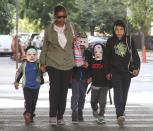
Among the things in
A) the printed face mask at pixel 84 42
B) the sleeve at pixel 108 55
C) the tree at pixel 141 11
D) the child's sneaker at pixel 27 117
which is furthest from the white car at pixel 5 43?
the sleeve at pixel 108 55

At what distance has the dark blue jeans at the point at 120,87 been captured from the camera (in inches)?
388

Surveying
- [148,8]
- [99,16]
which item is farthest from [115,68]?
[99,16]

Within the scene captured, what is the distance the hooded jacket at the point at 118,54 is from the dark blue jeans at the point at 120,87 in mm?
87

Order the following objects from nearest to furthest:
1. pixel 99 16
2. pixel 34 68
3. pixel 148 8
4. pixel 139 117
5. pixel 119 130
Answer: pixel 119 130 < pixel 34 68 < pixel 139 117 < pixel 148 8 < pixel 99 16

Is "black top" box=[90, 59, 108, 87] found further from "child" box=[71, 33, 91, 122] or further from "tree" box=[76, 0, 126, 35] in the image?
"tree" box=[76, 0, 126, 35]

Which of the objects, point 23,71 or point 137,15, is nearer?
point 23,71

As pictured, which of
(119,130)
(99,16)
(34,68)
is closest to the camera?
(119,130)

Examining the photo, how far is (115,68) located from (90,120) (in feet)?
3.94

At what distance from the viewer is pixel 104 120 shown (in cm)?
1045

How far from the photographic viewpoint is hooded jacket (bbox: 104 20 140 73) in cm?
988

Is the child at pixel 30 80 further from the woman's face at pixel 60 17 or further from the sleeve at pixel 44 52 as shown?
the woman's face at pixel 60 17

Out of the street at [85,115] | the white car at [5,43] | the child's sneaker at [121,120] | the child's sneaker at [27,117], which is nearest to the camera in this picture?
the street at [85,115]

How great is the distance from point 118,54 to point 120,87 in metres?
0.53

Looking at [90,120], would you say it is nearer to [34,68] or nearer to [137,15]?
[34,68]
